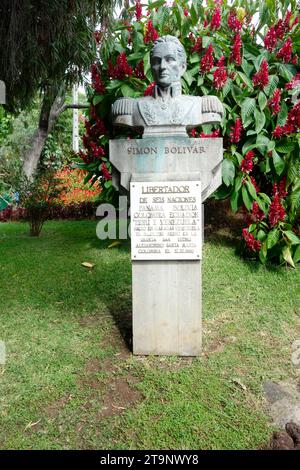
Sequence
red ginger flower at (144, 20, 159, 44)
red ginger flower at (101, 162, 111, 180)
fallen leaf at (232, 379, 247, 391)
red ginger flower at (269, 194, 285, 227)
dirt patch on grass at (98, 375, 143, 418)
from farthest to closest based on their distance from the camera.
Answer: red ginger flower at (101, 162, 111, 180)
red ginger flower at (144, 20, 159, 44)
red ginger flower at (269, 194, 285, 227)
fallen leaf at (232, 379, 247, 391)
dirt patch on grass at (98, 375, 143, 418)

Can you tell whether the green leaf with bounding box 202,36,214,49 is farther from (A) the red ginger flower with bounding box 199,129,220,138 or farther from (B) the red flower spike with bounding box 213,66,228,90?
(A) the red ginger flower with bounding box 199,129,220,138

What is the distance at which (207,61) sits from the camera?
4.55 meters

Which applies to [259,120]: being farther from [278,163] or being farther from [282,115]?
[278,163]

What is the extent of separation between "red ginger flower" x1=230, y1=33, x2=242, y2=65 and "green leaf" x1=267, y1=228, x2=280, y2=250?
6.40ft

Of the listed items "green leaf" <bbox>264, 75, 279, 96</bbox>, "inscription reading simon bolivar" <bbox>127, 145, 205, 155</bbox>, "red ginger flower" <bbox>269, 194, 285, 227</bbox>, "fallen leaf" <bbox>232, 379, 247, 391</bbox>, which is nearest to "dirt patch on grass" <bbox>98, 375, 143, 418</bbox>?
"fallen leaf" <bbox>232, 379, 247, 391</bbox>

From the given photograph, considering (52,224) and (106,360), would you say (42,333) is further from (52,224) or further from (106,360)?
(52,224)

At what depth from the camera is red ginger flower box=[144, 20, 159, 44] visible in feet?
15.1

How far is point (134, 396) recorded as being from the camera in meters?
2.69

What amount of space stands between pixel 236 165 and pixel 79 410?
3.13 meters

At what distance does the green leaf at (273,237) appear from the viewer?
4348mm

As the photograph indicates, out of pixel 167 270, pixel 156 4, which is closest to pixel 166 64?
pixel 167 270

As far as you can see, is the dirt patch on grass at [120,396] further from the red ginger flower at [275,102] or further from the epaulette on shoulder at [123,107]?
the red ginger flower at [275,102]

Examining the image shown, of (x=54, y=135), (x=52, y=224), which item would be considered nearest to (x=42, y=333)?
(x=52, y=224)

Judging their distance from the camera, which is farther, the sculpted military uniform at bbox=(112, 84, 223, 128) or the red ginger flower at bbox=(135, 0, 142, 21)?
the red ginger flower at bbox=(135, 0, 142, 21)
